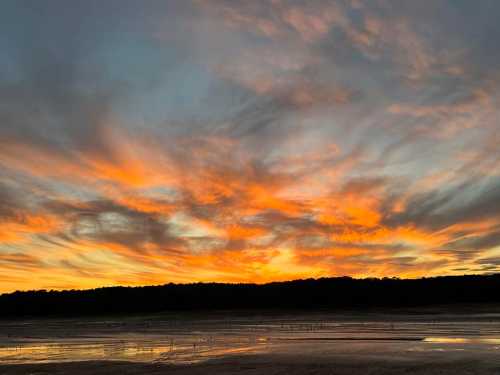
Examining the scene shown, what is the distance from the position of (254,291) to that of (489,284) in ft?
145

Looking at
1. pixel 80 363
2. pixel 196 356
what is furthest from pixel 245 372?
pixel 80 363

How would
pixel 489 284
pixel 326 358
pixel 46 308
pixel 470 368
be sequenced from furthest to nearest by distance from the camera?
pixel 46 308 < pixel 489 284 < pixel 326 358 < pixel 470 368

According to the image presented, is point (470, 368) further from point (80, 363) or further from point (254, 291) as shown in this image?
point (254, 291)

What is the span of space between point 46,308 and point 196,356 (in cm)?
10362

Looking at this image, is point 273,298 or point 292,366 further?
point 273,298

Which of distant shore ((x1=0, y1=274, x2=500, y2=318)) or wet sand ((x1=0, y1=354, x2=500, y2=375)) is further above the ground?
distant shore ((x1=0, y1=274, x2=500, y2=318))

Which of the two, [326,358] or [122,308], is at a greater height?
[122,308]

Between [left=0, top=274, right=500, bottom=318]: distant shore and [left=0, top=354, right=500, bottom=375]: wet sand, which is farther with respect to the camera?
[left=0, top=274, right=500, bottom=318]: distant shore

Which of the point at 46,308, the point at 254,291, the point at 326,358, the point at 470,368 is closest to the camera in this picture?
the point at 470,368

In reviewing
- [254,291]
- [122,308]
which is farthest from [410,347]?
[122,308]

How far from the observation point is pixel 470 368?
13.4m

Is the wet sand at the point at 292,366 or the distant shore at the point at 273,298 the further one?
the distant shore at the point at 273,298

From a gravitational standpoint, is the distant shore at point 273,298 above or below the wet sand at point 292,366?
above

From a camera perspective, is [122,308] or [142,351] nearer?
[142,351]
